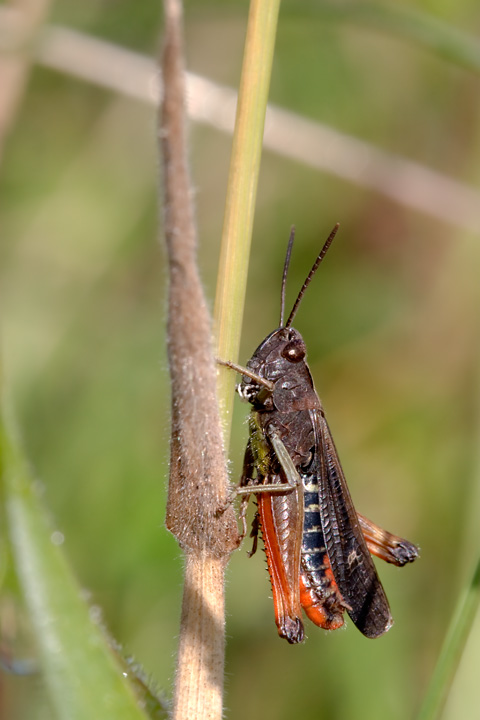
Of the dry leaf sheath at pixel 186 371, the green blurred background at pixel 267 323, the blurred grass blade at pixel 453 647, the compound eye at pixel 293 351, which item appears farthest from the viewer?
the green blurred background at pixel 267 323

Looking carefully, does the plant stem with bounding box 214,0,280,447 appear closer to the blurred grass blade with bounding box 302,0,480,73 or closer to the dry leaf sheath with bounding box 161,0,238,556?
the dry leaf sheath with bounding box 161,0,238,556

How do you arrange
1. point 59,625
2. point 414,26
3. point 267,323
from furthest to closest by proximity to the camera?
point 267,323 → point 414,26 → point 59,625

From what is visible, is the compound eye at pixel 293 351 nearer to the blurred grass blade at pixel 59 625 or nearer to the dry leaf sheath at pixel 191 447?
the dry leaf sheath at pixel 191 447

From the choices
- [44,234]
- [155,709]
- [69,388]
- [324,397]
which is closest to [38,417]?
[69,388]

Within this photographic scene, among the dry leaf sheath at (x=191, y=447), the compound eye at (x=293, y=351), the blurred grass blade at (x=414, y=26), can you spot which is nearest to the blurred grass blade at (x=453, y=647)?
the dry leaf sheath at (x=191, y=447)

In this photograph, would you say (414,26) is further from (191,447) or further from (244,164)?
(191,447)

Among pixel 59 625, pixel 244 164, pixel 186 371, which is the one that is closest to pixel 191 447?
pixel 186 371
